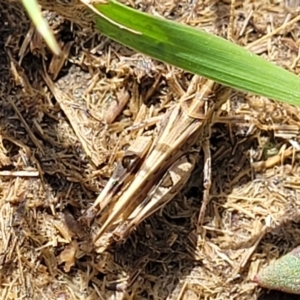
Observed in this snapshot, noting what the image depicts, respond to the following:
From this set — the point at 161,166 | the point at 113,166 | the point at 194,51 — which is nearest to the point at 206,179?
the point at 161,166

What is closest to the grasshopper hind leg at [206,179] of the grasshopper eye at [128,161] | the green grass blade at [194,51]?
the grasshopper eye at [128,161]

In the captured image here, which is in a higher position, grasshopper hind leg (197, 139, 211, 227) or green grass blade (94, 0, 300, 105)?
green grass blade (94, 0, 300, 105)

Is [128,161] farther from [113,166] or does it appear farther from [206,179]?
[206,179]

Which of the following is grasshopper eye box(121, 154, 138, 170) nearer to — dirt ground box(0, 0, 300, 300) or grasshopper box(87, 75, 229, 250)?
grasshopper box(87, 75, 229, 250)

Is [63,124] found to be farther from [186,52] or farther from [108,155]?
[186,52]

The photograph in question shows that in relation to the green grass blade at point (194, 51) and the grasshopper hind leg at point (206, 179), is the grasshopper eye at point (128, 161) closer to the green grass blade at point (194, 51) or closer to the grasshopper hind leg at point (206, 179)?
the grasshopper hind leg at point (206, 179)

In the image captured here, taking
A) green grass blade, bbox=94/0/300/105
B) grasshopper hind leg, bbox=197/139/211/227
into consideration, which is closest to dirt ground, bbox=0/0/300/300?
grasshopper hind leg, bbox=197/139/211/227
